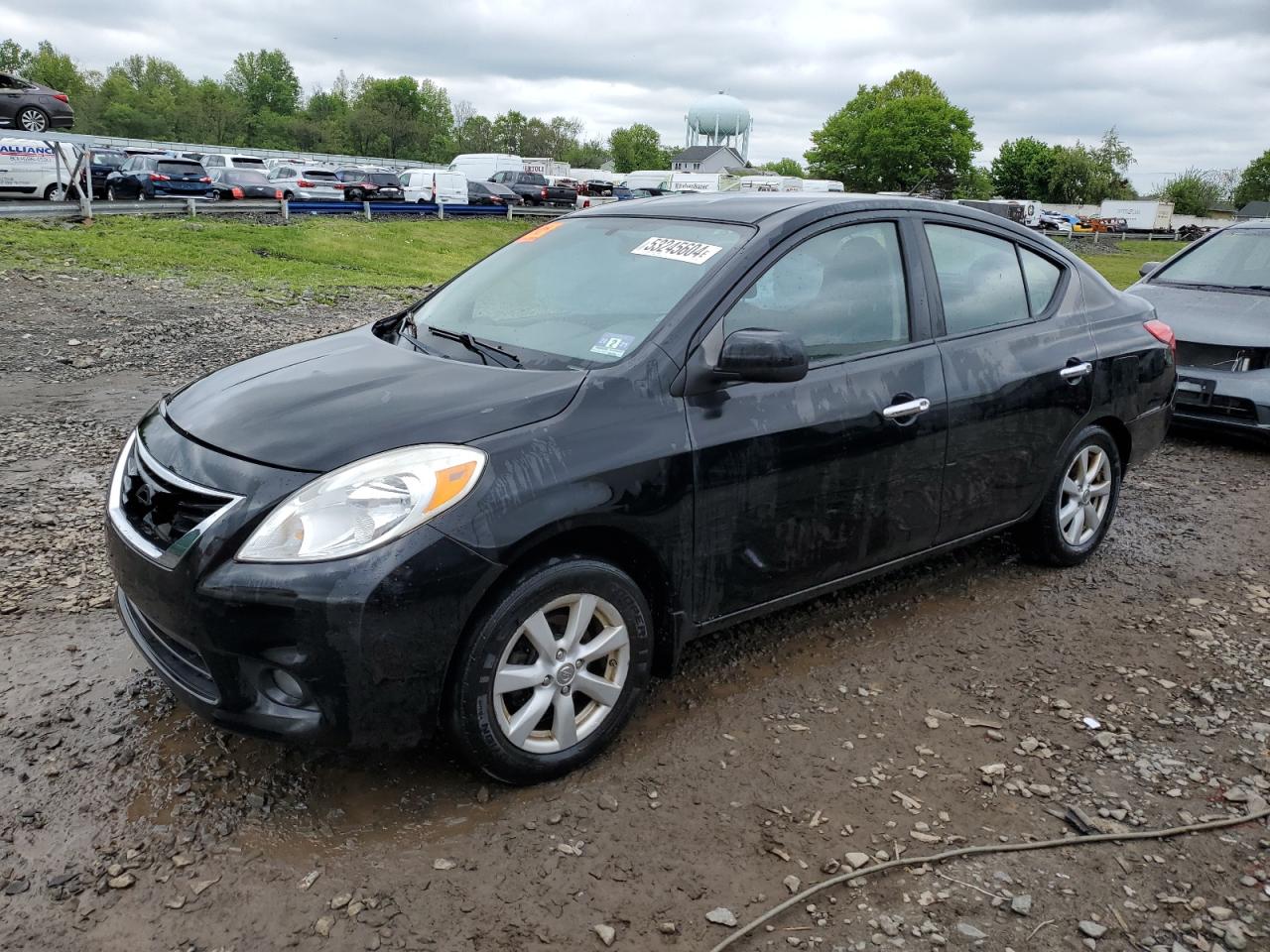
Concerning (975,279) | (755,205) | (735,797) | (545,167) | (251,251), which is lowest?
(735,797)

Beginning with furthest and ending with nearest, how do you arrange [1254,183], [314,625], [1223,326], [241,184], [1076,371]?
[1254,183] → [241,184] → [1223,326] → [1076,371] → [314,625]

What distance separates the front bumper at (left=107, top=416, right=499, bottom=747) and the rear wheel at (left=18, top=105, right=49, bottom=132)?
83.5 feet

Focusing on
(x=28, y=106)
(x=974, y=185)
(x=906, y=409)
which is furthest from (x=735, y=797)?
(x=974, y=185)

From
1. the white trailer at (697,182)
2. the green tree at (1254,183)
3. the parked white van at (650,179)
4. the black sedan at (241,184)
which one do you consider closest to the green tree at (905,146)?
the green tree at (1254,183)

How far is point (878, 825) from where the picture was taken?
2996mm

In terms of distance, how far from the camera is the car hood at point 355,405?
9.40ft

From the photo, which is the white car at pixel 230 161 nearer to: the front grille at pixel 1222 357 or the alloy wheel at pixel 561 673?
the front grille at pixel 1222 357

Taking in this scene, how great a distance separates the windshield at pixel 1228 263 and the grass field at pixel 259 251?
434 inches

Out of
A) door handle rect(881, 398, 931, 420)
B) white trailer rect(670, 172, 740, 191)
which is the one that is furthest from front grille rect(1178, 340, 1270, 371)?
white trailer rect(670, 172, 740, 191)

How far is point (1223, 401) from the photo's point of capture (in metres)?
7.33

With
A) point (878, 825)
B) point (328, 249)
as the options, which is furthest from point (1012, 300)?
point (328, 249)

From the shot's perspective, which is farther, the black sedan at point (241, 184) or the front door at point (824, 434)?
the black sedan at point (241, 184)

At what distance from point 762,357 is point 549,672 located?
3.88ft

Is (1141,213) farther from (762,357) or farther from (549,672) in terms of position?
(549,672)
